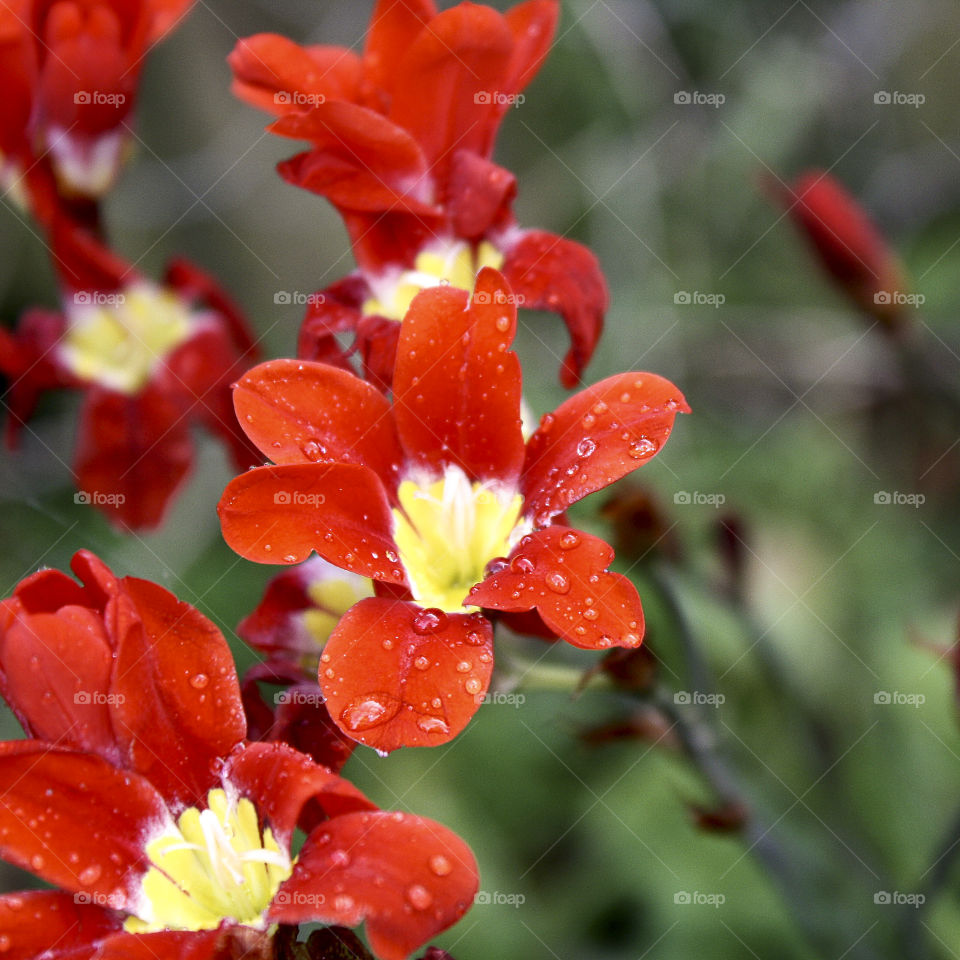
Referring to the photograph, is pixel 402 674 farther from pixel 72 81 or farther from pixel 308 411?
pixel 72 81

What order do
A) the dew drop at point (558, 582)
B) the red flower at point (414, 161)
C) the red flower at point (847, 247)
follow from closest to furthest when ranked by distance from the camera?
the dew drop at point (558, 582)
the red flower at point (414, 161)
the red flower at point (847, 247)

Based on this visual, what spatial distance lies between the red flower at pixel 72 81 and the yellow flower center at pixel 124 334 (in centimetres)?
15

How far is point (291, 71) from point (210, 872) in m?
0.73

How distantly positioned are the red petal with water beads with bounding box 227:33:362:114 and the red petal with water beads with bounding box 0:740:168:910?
2.07 feet

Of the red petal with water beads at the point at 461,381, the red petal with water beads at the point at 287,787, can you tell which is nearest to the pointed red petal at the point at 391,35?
the red petal with water beads at the point at 461,381

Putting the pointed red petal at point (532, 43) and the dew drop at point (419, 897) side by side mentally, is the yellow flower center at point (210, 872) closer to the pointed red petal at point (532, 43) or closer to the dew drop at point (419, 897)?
the dew drop at point (419, 897)

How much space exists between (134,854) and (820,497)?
5.14 feet

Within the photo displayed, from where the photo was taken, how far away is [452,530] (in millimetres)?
1031

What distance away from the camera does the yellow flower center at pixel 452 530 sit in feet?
3.36

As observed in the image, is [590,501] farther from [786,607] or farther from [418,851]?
[418,851]

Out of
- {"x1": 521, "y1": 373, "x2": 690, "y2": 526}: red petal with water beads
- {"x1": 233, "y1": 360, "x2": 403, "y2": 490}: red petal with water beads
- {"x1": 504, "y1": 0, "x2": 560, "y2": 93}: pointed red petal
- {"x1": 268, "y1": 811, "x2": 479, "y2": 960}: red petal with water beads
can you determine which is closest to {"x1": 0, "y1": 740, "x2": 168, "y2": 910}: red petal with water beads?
{"x1": 268, "y1": 811, "x2": 479, "y2": 960}: red petal with water beads

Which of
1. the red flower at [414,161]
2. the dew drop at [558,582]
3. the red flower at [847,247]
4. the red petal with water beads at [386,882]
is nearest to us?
the red petal with water beads at [386,882]

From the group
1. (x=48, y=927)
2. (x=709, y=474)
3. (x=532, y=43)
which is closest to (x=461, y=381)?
(x=532, y=43)

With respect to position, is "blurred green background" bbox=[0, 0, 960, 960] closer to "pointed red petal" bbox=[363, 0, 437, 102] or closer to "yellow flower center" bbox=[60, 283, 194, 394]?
"yellow flower center" bbox=[60, 283, 194, 394]
